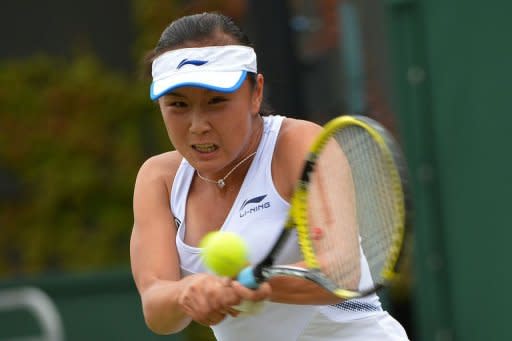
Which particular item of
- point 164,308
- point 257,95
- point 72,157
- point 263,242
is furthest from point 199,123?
point 72,157

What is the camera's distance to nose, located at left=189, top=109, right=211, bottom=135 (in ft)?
11.2

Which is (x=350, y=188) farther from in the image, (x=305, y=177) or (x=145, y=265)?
(x=145, y=265)

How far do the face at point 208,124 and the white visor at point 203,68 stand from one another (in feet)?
0.12

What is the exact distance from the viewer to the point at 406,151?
648 centimetres

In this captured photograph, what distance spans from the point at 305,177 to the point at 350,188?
14 centimetres

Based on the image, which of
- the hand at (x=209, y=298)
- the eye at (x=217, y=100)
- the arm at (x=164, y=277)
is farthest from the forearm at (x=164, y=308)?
the eye at (x=217, y=100)

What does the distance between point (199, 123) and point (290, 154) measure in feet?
1.11

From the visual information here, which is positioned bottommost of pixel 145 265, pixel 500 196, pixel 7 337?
pixel 7 337

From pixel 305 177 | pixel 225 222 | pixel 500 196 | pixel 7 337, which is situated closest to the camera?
pixel 305 177

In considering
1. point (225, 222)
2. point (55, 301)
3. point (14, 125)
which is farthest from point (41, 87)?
point (225, 222)

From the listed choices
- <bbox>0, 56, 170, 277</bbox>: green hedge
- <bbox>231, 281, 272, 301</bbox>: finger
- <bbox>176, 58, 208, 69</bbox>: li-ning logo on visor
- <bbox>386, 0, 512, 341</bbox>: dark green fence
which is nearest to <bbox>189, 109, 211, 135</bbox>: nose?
<bbox>176, 58, 208, 69</bbox>: li-ning logo on visor

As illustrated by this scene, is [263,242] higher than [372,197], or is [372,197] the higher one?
[372,197]

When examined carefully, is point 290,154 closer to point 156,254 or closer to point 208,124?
point 208,124

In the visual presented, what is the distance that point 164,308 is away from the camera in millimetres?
3404
